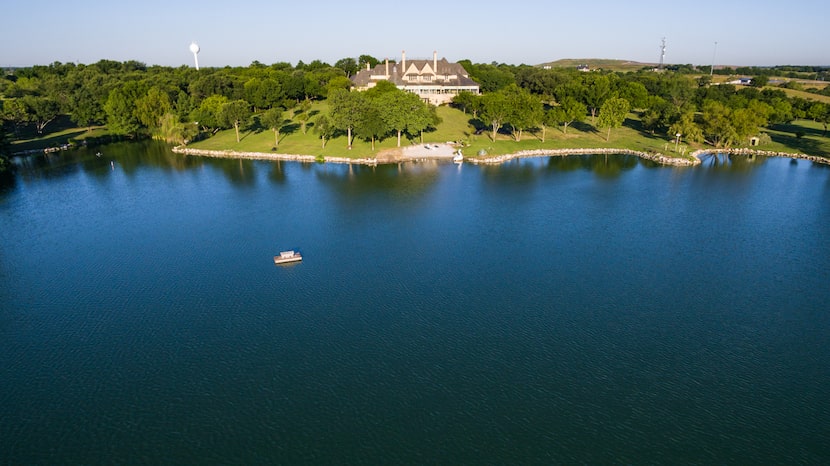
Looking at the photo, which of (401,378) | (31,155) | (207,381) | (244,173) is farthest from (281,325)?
(31,155)

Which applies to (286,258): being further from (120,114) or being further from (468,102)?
(120,114)

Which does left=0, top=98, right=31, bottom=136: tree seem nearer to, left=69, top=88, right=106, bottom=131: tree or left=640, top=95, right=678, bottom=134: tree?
left=69, top=88, right=106, bottom=131: tree

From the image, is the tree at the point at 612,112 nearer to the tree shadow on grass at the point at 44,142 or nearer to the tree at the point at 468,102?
the tree at the point at 468,102

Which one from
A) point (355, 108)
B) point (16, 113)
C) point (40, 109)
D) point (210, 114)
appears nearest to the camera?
point (355, 108)

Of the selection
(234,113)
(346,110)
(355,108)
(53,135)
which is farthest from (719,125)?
(53,135)

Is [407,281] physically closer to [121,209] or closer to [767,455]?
[767,455]

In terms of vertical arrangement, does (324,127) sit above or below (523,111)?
below

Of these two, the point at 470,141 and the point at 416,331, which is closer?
the point at 416,331

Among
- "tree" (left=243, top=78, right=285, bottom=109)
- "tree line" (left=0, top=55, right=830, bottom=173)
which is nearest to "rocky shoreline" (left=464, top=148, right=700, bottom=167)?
"tree line" (left=0, top=55, right=830, bottom=173)

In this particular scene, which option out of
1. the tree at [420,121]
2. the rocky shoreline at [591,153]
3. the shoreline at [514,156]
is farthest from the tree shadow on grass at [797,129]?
the tree at [420,121]
